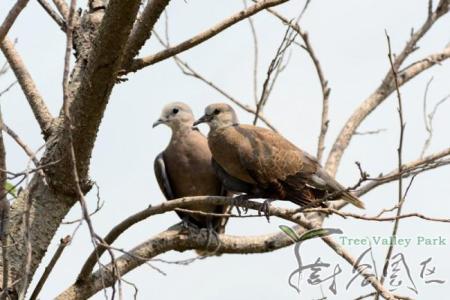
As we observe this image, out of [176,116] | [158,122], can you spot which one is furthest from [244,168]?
[158,122]

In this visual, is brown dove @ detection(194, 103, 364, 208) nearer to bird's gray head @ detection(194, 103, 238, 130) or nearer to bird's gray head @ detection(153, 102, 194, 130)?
bird's gray head @ detection(194, 103, 238, 130)

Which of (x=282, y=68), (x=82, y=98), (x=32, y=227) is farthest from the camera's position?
(x=282, y=68)

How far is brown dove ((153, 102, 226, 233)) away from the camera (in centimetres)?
544

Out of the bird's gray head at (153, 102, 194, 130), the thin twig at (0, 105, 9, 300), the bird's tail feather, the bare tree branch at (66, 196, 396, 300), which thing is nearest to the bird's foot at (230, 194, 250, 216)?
the bare tree branch at (66, 196, 396, 300)

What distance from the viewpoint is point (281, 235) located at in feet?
14.2

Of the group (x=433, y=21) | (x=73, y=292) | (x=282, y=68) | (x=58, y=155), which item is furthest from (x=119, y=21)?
(x=433, y=21)

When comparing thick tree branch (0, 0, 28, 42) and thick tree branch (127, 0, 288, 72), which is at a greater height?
thick tree branch (127, 0, 288, 72)

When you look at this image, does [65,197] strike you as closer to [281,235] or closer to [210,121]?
[281,235]

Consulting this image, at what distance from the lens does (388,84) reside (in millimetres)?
5371

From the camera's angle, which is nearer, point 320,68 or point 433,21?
point 320,68

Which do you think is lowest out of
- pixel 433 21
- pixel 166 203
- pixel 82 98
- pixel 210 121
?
pixel 166 203

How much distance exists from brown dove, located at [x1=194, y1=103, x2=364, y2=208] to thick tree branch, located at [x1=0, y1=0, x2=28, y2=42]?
1.93 m

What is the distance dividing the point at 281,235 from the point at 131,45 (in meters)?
1.24

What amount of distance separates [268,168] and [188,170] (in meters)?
1.04
